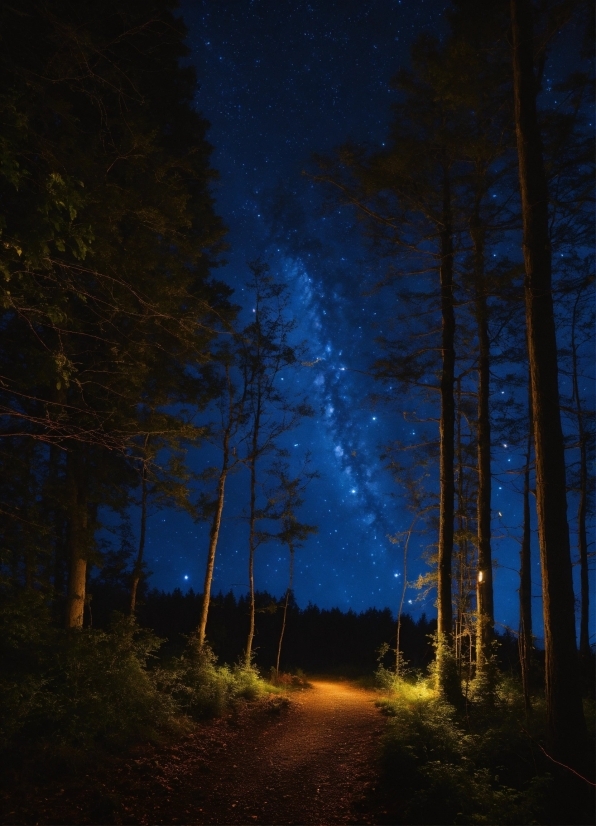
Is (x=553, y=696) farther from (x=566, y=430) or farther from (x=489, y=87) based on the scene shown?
(x=566, y=430)

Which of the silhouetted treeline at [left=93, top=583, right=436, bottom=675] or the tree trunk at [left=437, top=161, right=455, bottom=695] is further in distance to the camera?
the silhouetted treeline at [left=93, top=583, right=436, bottom=675]

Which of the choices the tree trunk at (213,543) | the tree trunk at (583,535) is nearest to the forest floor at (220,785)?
the tree trunk at (213,543)

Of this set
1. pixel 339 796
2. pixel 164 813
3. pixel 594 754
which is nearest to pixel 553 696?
pixel 594 754

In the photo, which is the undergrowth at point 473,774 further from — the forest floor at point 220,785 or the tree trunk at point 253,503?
the tree trunk at point 253,503

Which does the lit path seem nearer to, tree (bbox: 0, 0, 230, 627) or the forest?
the forest

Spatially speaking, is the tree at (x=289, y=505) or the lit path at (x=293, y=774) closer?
the lit path at (x=293, y=774)

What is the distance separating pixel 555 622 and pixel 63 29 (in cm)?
888

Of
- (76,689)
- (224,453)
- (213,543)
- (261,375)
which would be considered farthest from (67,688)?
(261,375)

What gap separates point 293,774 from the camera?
6.86 metres

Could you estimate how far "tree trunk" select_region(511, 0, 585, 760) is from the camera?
5.61m

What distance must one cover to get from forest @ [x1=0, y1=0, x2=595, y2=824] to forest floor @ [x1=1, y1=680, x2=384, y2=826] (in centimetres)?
10

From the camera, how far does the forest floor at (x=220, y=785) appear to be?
17.1 feet

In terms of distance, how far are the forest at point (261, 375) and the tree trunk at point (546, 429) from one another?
0.10ft

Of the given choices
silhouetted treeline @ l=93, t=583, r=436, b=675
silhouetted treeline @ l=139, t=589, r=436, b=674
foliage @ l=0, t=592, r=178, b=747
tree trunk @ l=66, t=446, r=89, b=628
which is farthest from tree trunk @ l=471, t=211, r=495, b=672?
silhouetted treeline @ l=139, t=589, r=436, b=674
